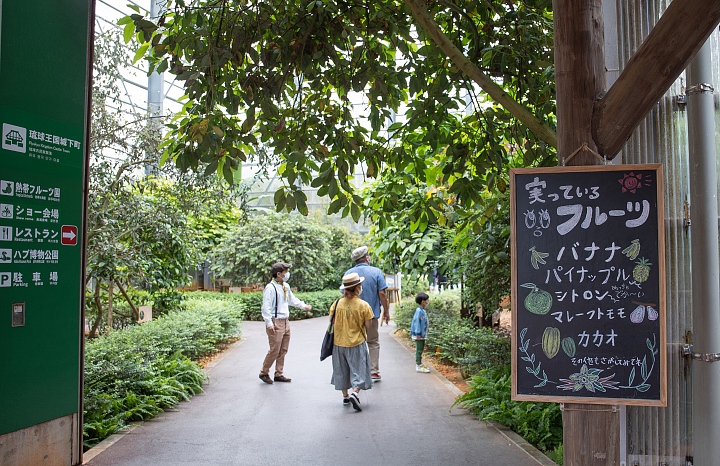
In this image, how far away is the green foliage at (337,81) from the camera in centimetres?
550

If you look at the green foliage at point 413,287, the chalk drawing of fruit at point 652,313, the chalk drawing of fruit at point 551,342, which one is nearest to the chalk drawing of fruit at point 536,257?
the chalk drawing of fruit at point 551,342

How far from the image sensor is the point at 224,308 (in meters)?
15.4

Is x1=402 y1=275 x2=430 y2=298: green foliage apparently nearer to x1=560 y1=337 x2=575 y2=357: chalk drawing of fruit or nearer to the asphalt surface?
the asphalt surface

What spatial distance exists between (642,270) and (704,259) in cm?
56

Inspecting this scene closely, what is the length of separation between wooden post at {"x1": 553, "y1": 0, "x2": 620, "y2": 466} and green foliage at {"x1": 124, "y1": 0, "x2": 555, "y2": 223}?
6.79 ft

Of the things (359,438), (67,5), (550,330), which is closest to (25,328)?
(67,5)

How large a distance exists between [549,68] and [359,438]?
13.7ft

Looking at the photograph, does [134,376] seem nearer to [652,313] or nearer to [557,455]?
[557,455]

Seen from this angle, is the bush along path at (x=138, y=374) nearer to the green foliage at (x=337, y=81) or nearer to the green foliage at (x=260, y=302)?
the green foliage at (x=337, y=81)

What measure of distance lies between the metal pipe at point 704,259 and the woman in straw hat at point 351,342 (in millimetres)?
4938

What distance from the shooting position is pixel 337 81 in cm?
655

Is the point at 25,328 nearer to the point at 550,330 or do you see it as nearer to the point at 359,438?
the point at 359,438

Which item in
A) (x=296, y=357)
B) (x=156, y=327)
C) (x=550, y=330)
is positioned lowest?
(x=296, y=357)

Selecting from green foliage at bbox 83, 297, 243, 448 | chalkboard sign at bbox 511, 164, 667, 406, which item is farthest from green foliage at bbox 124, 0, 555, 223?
green foliage at bbox 83, 297, 243, 448
